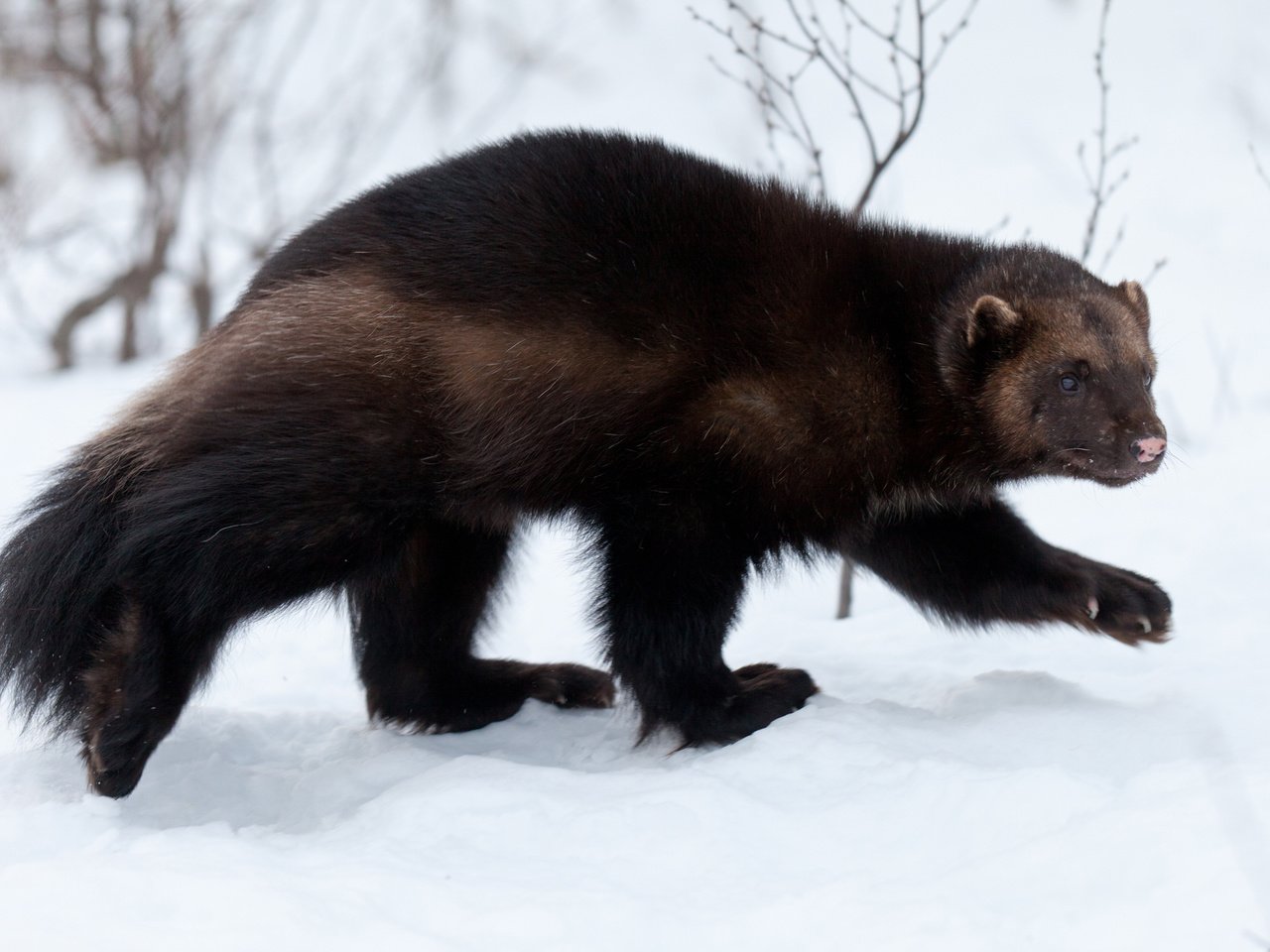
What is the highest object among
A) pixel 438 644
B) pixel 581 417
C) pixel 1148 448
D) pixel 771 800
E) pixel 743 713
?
pixel 1148 448

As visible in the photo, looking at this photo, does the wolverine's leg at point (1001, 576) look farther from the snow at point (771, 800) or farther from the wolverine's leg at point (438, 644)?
the wolverine's leg at point (438, 644)

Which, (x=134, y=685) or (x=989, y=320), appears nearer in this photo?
(x=134, y=685)

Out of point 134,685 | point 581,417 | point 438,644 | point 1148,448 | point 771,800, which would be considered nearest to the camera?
point 771,800

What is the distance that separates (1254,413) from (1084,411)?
12.3 ft

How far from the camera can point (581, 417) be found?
3.43 metres

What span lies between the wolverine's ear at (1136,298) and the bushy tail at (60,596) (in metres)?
2.49

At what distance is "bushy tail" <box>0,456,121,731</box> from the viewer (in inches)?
129

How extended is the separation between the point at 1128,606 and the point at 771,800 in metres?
1.33

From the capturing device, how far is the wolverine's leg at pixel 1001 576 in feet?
12.4

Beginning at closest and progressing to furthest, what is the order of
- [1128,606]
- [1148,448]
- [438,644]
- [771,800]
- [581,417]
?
[771,800] → [1148,448] → [581,417] → [1128,606] → [438,644]

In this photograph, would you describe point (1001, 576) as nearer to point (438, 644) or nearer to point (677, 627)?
point (677, 627)

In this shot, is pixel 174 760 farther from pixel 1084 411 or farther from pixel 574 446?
pixel 1084 411

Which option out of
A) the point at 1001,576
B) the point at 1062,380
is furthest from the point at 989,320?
the point at 1001,576

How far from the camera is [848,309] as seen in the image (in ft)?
11.6
